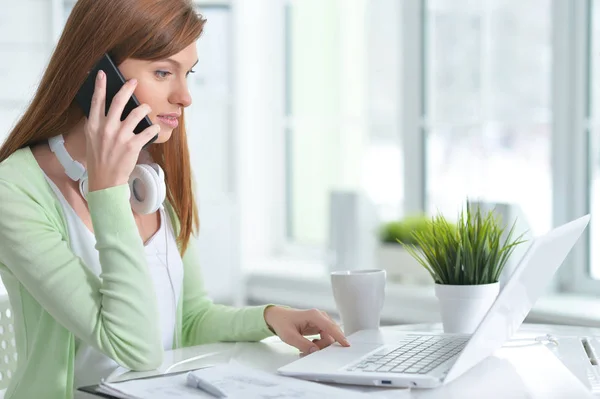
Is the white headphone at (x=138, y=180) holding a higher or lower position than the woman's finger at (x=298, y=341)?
higher

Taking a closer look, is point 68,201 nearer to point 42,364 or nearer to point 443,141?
point 42,364

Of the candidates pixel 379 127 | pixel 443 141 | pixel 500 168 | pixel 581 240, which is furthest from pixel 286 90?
pixel 581 240

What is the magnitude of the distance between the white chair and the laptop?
736 millimetres

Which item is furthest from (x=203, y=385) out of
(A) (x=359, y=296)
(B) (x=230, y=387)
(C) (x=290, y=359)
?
(A) (x=359, y=296)

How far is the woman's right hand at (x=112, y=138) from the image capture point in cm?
132

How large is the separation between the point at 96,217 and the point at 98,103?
20cm

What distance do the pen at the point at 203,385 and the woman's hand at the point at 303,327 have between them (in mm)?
299

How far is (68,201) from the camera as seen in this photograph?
4.77 feet

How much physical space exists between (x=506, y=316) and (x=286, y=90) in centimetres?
271

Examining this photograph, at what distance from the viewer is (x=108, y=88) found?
138cm

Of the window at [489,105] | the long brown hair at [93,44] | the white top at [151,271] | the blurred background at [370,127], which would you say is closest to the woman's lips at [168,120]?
the long brown hair at [93,44]

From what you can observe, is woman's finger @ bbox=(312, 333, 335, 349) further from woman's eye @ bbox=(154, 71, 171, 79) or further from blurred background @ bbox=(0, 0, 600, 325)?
blurred background @ bbox=(0, 0, 600, 325)

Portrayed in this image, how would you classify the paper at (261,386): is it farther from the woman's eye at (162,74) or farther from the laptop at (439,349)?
the woman's eye at (162,74)

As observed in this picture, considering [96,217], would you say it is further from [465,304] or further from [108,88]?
[465,304]
